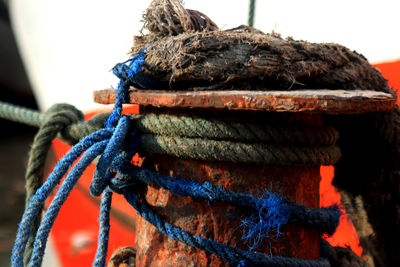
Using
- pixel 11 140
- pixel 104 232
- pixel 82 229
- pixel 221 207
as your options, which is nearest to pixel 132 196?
pixel 104 232

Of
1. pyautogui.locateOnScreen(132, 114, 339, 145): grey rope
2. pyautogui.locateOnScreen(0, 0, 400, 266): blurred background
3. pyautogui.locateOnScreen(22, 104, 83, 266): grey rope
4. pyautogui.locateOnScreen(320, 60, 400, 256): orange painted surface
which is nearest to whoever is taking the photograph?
pyautogui.locateOnScreen(132, 114, 339, 145): grey rope

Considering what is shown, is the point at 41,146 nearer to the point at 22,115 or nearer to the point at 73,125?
the point at 73,125

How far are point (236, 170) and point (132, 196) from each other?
0.27m

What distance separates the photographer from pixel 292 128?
37.0 inches

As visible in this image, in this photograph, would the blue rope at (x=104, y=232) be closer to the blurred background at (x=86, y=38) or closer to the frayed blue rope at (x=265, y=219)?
the frayed blue rope at (x=265, y=219)

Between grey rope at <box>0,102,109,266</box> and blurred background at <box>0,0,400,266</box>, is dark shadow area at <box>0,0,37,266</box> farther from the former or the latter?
grey rope at <box>0,102,109,266</box>

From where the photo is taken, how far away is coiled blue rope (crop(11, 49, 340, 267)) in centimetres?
93

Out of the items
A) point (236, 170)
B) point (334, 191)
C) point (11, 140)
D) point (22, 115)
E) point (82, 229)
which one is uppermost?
point (236, 170)

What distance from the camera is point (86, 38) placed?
142 inches

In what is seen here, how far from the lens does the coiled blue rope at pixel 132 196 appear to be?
926mm

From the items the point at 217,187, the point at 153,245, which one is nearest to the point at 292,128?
the point at 217,187

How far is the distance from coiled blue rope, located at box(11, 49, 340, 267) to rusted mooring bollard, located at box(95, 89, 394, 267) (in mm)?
25

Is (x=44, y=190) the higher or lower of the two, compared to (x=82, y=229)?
higher

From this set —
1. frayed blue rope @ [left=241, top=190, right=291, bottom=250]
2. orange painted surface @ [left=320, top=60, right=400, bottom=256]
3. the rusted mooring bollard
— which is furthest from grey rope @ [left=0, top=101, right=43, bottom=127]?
orange painted surface @ [left=320, top=60, right=400, bottom=256]
